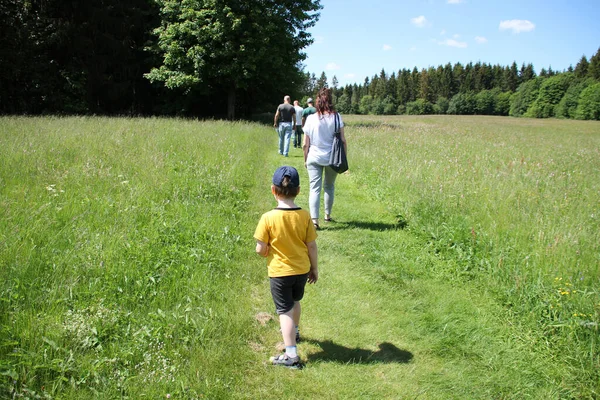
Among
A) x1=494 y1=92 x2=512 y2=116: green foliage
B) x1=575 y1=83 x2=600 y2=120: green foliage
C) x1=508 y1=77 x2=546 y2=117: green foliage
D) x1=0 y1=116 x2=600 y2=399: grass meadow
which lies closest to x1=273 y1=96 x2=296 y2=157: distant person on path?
x1=0 y1=116 x2=600 y2=399: grass meadow

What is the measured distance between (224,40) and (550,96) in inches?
2977

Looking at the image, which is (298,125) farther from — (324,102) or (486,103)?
(486,103)

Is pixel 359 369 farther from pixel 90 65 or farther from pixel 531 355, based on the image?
pixel 90 65

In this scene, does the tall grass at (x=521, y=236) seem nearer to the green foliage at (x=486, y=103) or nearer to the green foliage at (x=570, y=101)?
the green foliage at (x=570, y=101)

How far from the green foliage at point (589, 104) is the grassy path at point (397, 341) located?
73.3 metres

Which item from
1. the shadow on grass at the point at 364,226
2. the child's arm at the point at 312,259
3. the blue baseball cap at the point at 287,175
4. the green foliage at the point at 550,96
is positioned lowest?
the shadow on grass at the point at 364,226

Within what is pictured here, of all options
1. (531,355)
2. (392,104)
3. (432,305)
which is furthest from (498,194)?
(392,104)

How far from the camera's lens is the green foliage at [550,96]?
75000 mm

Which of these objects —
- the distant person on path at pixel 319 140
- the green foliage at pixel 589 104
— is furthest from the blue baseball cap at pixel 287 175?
the green foliage at pixel 589 104

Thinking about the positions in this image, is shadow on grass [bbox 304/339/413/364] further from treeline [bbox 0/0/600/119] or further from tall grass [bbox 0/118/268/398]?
treeline [bbox 0/0/600/119]

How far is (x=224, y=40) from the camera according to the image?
24.4 m

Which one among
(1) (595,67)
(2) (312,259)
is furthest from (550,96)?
(2) (312,259)

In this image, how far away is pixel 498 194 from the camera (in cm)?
637

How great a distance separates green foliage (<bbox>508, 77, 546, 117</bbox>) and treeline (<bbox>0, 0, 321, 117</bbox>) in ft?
238
